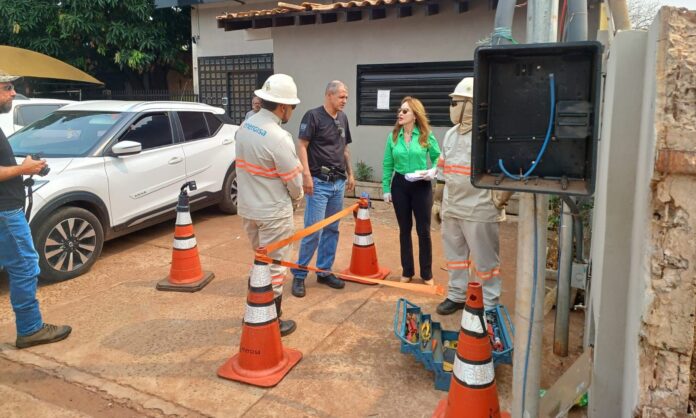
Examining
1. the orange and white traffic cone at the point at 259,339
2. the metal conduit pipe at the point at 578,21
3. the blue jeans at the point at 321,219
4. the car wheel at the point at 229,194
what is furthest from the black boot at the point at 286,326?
the car wheel at the point at 229,194

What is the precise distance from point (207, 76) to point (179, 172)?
8.87 meters

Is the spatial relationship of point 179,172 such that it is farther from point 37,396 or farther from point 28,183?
point 37,396

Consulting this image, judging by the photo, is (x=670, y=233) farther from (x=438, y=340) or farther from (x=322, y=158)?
(x=322, y=158)

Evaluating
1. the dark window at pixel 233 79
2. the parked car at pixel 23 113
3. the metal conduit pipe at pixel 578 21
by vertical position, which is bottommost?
the parked car at pixel 23 113

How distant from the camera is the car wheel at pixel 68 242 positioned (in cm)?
479

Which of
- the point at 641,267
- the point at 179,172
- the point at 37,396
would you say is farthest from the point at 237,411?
the point at 179,172

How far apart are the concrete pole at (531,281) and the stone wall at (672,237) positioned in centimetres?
47

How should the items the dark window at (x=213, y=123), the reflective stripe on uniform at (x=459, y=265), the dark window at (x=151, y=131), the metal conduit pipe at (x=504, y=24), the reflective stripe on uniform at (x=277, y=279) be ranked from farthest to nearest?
the dark window at (x=213, y=123), the dark window at (x=151, y=131), the reflective stripe on uniform at (x=459, y=265), the reflective stripe on uniform at (x=277, y=279), the metal conduit pipe at (x=504, y=24)

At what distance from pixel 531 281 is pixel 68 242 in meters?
4.50

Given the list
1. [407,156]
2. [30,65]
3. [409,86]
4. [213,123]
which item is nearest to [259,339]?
[407,156]

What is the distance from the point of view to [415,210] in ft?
15.3

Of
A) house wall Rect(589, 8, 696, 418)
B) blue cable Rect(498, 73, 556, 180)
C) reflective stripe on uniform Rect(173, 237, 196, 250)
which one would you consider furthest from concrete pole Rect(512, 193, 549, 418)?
reflective stripe on uniform Rect(173, 237, 196, 250)

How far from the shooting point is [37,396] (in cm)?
313

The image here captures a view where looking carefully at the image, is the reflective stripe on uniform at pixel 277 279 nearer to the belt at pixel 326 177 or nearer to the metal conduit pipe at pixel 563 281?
the belt at pixel 326 177
